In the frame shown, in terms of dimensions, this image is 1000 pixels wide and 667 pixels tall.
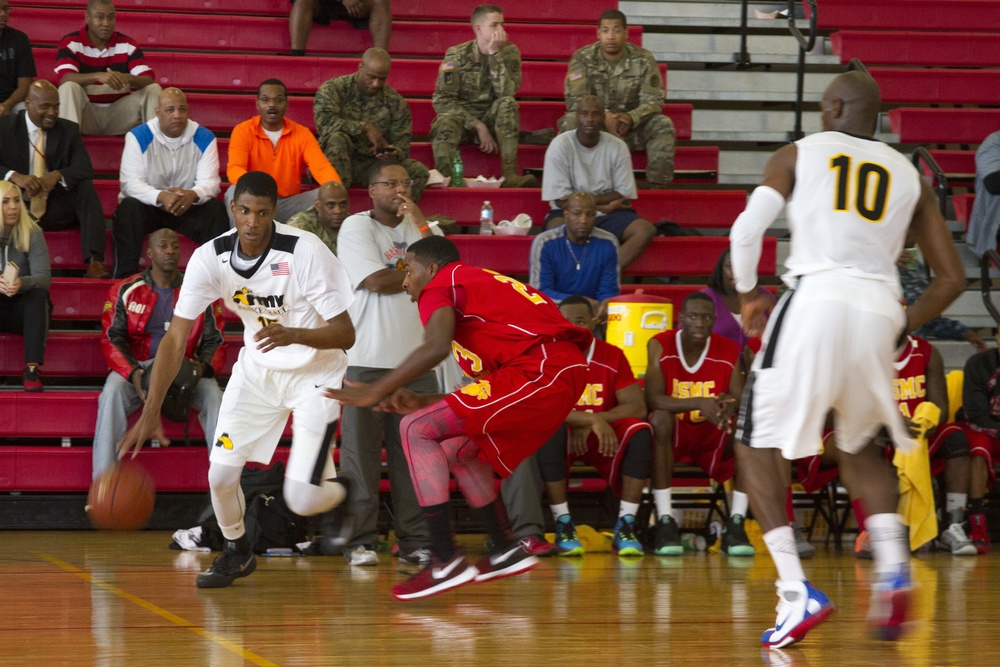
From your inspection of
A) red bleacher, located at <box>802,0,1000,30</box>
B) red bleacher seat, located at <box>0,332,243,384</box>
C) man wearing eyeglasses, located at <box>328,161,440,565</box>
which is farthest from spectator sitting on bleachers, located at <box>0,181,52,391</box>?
red bleacher, located at <box>802,0,1000,30</box>

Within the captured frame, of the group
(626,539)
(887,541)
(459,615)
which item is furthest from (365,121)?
(887,541)

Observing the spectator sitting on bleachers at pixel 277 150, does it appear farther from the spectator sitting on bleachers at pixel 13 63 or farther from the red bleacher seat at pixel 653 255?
the spectator sitting on bleachers at pixel 13 63

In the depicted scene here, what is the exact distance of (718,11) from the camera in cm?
1227

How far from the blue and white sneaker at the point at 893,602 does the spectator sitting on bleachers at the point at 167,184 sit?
20.0 feet

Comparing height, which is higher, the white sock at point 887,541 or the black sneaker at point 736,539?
the white sock at point 887,541

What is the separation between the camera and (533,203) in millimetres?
9883

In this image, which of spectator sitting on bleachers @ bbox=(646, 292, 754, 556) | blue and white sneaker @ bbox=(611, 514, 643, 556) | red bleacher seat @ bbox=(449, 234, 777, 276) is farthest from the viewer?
red bleacher seat @ bbox=(449, 234, 777, 276)

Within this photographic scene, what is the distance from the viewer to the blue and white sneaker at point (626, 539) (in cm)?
717

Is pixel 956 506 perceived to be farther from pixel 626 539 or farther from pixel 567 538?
pixel 567 538

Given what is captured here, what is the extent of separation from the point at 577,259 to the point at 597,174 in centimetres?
107

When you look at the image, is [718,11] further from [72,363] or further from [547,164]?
[72,363]

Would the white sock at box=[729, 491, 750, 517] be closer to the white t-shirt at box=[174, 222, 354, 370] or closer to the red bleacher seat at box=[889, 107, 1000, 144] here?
the white t-shirt at box=[174, 222, 354, 370]

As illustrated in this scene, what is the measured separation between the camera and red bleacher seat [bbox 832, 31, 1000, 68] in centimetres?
1184

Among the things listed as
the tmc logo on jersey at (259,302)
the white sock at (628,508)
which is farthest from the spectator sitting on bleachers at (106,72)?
the white sock at (628,508)
